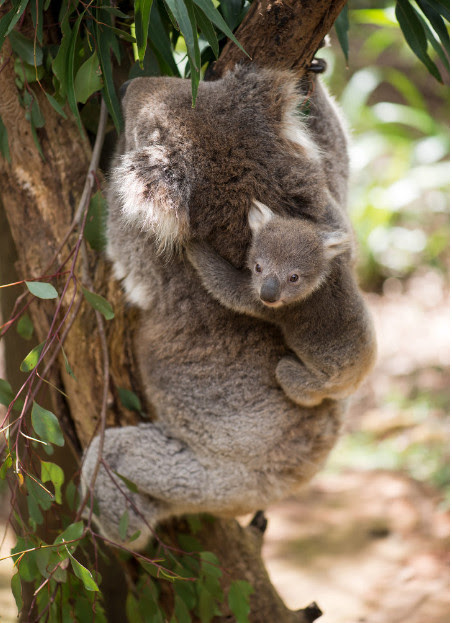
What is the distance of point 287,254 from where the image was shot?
1811 millimetres

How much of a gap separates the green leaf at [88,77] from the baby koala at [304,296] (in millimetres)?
549

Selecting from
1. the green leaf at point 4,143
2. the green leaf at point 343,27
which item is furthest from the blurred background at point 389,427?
the green leaf at point 4,143

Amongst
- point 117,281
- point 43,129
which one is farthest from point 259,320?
point 43,129

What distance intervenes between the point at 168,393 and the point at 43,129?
0.99m

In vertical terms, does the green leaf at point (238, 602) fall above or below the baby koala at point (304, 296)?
below

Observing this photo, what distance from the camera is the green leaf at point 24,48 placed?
6.36ft

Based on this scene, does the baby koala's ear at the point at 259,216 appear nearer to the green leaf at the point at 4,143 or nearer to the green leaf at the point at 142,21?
the green leaf at the point at 142,21

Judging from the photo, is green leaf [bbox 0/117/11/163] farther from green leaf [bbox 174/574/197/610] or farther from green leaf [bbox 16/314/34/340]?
→ green leaf [bbox 174/574/197/610]

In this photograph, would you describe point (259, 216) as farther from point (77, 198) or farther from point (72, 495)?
point (72, 495)

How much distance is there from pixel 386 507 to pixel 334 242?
3391 millimetres

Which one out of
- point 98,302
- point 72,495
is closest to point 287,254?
point 98,302

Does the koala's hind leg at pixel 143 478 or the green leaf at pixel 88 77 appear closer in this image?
the green leaf at pixel 88 77

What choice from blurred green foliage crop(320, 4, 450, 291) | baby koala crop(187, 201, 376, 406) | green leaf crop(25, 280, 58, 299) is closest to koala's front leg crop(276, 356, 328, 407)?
baby koala crop(187, 201, 376, 406)

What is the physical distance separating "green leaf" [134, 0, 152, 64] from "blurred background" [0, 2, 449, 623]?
1.22 m
